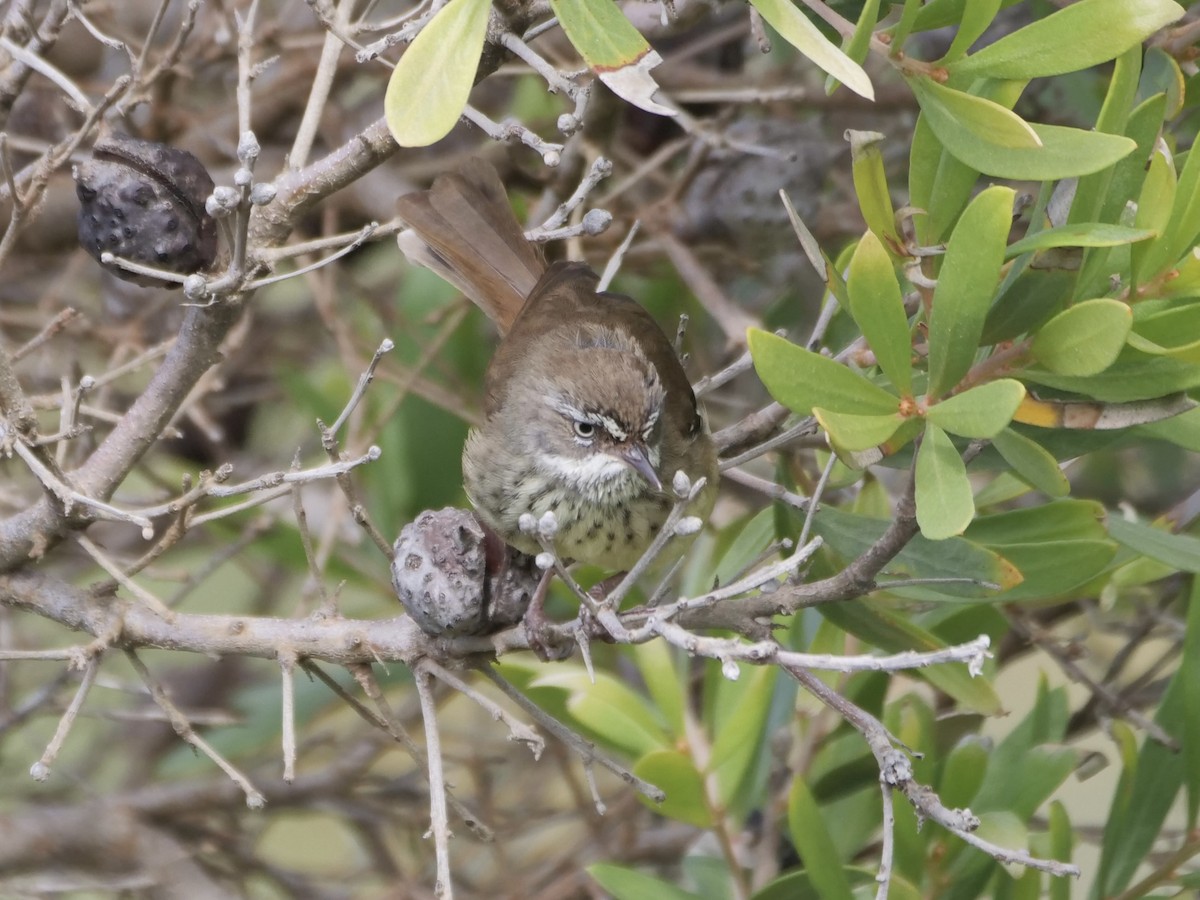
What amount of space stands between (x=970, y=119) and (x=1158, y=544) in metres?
0.75

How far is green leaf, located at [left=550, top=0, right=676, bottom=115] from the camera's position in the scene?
5.22ft

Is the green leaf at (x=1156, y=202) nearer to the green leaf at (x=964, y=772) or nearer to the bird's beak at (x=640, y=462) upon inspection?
the green leaf at (x=964, y=772)

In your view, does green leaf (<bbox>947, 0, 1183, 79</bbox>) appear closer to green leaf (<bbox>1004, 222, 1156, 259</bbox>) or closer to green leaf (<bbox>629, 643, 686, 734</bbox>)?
green leaf (<bbox>1004, 222, 1156, 259</bbox>)

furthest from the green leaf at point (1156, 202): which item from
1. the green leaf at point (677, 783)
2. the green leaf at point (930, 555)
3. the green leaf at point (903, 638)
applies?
the green leaf at point (677, 783)

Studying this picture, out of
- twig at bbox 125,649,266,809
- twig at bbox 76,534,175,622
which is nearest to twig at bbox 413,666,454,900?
twig at bbox 125,649,266,809

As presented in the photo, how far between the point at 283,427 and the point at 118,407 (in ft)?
2.71

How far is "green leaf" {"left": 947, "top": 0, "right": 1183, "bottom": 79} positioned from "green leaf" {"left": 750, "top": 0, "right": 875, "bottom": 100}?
23 cm

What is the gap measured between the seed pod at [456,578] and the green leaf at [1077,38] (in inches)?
39.6

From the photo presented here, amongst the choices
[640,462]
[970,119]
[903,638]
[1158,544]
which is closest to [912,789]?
[903,638]

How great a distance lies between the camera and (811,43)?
1.53 m

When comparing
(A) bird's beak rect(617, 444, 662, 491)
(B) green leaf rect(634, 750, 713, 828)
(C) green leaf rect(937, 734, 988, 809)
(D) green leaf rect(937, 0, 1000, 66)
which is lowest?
(C) green leaf rect(937, 734, 988, 809)

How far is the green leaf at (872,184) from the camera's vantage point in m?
1.78

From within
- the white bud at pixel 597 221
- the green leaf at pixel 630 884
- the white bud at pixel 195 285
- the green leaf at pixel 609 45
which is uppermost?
the white bud at pixel 597 221

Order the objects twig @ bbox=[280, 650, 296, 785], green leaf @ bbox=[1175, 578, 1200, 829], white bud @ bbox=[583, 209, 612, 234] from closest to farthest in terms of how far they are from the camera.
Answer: twig @ bbox=[280, 650, 296, 785] → white bud @ bbox=[583, 209, 612, 234] → green leaf @ bbox=[1175, 578, 1200, 829]
